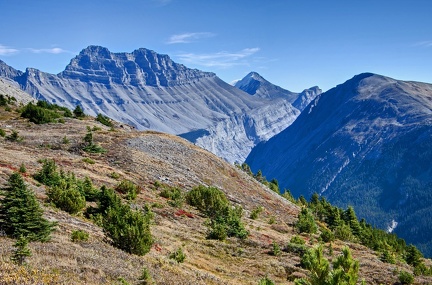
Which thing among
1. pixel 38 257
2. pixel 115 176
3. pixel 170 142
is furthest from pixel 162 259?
pixel 170 142

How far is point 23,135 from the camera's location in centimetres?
4862

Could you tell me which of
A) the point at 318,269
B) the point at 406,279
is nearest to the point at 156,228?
the point at 318,269

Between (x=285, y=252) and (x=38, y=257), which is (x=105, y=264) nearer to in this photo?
(x=38, y=257)

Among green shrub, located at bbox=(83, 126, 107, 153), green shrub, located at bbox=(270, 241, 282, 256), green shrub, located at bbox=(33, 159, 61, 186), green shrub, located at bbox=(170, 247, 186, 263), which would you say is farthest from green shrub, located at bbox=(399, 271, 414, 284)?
green shrub, located at bbox=(83, 126, 107, 153)

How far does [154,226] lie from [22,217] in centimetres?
1163

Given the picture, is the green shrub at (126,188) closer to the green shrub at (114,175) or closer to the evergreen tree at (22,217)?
the green shrub at (114,175)

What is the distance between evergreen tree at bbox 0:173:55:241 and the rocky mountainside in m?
0.74

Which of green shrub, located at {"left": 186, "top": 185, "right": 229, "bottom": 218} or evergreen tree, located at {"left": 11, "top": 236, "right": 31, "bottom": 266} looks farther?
green shrub, located at {"left": 186, "top": 185, "right": 229, "bottom": 218}

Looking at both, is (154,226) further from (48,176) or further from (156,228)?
(48,176)

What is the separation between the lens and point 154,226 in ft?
92.5

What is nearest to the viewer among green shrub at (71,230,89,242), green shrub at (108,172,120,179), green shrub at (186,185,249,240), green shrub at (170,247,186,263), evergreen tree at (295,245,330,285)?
A: evergreen tree at (295,245,330,285)

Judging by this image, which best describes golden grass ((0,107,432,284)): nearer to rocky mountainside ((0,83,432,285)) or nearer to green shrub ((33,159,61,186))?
rocky mountainside ((0,83,432,285))

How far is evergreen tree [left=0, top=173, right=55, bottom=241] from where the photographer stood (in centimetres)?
1753

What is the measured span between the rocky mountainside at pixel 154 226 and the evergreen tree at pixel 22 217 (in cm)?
74
